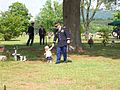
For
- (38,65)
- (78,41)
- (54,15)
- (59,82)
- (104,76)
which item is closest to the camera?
(59,82)

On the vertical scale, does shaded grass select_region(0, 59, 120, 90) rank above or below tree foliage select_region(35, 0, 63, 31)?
below

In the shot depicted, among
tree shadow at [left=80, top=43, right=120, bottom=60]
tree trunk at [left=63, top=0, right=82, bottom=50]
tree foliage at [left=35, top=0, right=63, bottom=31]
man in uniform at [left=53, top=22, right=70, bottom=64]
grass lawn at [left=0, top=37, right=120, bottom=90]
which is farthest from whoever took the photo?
tree foliage at [left=35, top=0, right=63, bottom=31]

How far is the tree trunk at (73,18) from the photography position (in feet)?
73.3

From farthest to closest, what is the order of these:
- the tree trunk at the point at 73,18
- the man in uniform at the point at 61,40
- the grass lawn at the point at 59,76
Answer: the tree trunk at the point at 73,18 < the man in uniform at the point at 61,40 < the grass lawn at the point at 59,76

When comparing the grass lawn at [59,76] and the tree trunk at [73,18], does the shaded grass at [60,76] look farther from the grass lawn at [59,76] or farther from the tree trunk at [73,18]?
the tree trunk at [73,18]

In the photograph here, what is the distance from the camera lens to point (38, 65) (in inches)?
633

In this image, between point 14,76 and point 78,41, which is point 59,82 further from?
point 78,41

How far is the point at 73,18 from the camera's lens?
2234 centimetres

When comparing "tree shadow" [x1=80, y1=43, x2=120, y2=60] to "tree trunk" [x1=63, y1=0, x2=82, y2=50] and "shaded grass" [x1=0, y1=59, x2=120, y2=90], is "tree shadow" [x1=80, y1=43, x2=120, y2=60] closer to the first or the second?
"tree trunk" [x1=63, y1=0, x2=82, y2=50]

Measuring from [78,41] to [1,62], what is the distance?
267 inches

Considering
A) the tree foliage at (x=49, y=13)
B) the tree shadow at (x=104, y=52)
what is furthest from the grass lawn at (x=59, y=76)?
the tree foliage at (x=49, y=13)

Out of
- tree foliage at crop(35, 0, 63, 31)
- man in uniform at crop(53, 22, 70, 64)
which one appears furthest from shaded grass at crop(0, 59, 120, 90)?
tree foliage at crop(35, 0, 63, 31)

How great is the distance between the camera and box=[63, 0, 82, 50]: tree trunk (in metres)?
22.3

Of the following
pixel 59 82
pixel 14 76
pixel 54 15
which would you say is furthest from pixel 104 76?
pixel 54 15
